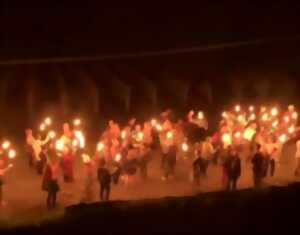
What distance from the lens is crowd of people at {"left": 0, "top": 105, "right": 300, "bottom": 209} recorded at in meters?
16.0

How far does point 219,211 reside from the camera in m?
11.3

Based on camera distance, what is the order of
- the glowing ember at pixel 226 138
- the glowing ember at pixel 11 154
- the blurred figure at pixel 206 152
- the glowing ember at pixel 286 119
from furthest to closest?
the glowing ember at pixel 286 119 < the glowing ember at pixel 11 154 < the glowing ember at pixel 226 138 < the blurred figure at pixel 206 152

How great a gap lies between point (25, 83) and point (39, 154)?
6458 mm

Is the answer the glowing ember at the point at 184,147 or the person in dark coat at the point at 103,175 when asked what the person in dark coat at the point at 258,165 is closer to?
the glowing ember at the point at 184,147

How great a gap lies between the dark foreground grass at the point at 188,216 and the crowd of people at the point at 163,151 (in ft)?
13.3

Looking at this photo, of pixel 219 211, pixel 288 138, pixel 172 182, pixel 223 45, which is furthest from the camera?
pixel 223 45

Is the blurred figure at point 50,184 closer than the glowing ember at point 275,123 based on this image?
Yes

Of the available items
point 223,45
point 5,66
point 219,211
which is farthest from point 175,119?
point 219,211

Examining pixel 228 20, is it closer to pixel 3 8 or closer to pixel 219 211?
pixel 3 8

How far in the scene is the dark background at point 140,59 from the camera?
2270 centimetres

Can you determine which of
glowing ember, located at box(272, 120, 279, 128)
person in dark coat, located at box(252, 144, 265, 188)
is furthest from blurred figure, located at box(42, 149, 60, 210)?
glowing ember, located at box(272, 120, 279, 128)

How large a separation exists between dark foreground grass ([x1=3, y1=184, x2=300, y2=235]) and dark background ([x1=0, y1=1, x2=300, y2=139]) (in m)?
10.9

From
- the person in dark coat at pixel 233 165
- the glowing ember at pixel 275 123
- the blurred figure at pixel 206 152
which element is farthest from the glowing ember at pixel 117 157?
the glowing ember at pixel 275 123

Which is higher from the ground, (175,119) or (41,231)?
(175,119)
